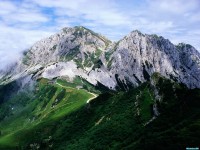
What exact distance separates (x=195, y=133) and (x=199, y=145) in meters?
17.5

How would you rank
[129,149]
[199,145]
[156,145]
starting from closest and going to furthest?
[199,145]
[156,145]
[129,149]

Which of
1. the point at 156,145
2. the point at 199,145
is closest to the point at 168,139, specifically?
the point at 156,145

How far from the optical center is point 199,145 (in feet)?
511

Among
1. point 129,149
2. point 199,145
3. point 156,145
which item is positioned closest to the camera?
point 199,145

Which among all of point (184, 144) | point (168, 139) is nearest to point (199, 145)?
point (184, 144)

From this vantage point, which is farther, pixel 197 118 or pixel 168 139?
pixel 197 118

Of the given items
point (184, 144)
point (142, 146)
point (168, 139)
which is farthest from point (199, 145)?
point (142, 146)

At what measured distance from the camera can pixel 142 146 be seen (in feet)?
597

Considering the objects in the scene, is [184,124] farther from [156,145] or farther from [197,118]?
[156,145]

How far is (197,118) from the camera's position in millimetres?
196375

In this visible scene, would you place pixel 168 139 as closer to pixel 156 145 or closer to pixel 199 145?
pixel 156 145

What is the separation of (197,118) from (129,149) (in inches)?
1675

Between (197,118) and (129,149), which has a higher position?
(197,118)

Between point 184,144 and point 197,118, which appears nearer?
point 184,144
